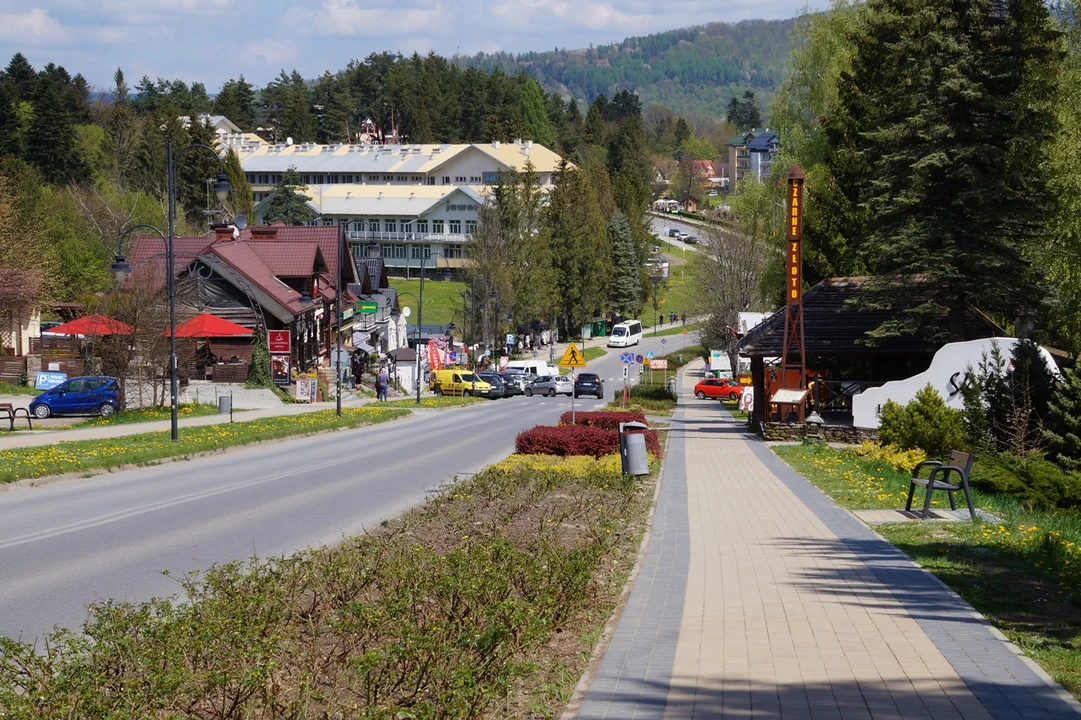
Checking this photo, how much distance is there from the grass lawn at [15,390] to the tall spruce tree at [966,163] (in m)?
35.0

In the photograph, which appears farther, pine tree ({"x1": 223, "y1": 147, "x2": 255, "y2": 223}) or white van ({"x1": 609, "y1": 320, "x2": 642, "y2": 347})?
pine tree ({"x1": 223, "y1": 147, "x2": 255, "y2": 223})

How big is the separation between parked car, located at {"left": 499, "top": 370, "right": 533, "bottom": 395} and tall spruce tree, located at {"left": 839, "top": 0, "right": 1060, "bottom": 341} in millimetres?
33986

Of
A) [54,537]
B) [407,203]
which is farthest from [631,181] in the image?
[54,537]

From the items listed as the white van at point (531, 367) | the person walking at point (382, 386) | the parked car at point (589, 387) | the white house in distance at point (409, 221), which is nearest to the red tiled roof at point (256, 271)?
the person walking at point (382, 386)

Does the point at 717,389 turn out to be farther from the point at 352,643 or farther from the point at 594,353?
the point at 352,643

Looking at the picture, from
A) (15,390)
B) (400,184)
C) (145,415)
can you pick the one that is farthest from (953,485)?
(400,184)

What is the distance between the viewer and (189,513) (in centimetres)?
1777

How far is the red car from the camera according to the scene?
6869cm

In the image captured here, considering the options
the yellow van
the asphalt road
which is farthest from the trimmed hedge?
the yellow van

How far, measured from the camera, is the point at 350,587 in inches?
399

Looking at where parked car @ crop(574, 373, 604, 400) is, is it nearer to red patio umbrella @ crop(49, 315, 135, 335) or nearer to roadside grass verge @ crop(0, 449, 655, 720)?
red patio umbrella @ crop(49, 315, 135, 335)

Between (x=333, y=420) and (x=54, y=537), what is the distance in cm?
2495

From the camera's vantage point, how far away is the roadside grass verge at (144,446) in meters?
22.9

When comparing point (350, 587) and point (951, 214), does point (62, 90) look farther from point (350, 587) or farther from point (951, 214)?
point (350, 587)
